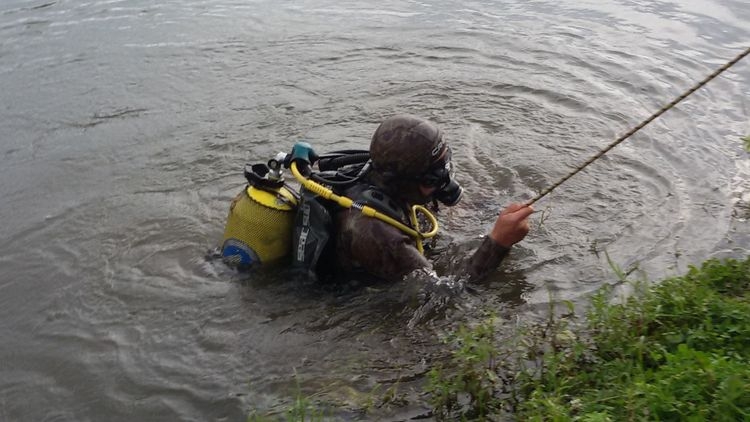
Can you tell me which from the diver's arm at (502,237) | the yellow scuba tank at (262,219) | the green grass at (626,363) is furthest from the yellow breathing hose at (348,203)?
the green grass at (626,363)

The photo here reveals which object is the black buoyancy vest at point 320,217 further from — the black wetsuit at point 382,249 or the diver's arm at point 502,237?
the diver's arm at point 502,237

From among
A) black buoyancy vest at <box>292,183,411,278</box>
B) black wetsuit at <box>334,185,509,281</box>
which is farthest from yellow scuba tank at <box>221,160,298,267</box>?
black wetsuit at <box>334,185,509,281</box>

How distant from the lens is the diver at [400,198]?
416cm

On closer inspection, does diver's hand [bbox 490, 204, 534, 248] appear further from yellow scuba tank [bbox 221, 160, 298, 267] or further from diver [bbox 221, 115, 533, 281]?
yellow scuba tank [bbox 221, 160, 298, 267]

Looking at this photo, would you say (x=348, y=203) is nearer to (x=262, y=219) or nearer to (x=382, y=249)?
(x=382, y=249)

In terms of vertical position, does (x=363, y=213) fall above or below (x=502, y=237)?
above

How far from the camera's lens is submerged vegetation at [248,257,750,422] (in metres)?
2.76

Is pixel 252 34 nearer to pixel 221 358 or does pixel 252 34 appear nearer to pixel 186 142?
pixel 186 142

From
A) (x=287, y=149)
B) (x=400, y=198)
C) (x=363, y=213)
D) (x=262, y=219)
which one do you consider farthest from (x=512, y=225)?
(x=287, y=149)

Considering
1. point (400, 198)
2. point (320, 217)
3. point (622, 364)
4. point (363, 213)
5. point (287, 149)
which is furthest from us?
point (287, 149)

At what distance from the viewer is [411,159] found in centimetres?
416

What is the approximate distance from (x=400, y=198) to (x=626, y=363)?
1724 millimetres

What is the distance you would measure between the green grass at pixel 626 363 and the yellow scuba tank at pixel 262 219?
1.30 m

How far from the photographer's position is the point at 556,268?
4.94 m
